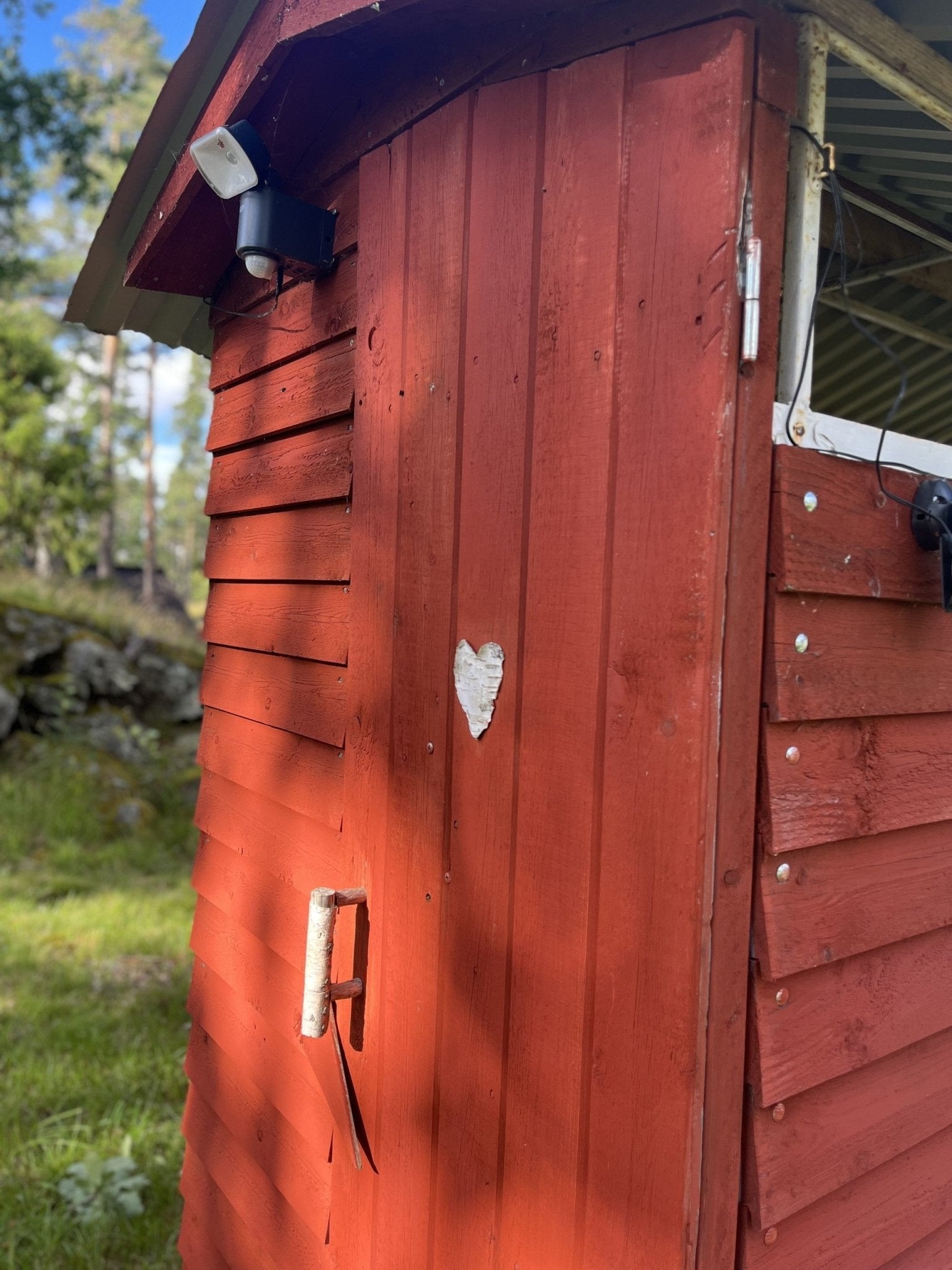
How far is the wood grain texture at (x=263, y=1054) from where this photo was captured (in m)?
2.22

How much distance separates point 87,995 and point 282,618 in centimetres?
360

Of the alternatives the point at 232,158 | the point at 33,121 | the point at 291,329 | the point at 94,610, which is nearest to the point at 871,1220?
the point at 291,329

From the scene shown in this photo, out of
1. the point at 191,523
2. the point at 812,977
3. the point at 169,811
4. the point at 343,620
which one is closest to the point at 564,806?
the point at 812,977

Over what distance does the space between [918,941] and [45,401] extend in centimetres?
1417

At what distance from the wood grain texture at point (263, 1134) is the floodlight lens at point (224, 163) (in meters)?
2.33

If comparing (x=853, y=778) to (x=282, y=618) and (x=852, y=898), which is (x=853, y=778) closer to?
(x=852, y=898)

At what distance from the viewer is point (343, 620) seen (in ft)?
7.29

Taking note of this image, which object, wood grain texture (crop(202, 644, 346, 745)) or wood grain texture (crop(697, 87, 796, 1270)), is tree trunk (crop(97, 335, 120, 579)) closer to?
→ wood grain texture (crop(202, 644, 346, 745))

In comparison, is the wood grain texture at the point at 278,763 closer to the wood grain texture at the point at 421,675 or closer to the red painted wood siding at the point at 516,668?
the red painted wood siding at the point at 516,668

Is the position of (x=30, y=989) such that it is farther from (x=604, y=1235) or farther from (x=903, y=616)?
(x=903, y=616)

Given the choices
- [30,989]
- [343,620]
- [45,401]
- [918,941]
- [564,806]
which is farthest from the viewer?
[45,401]

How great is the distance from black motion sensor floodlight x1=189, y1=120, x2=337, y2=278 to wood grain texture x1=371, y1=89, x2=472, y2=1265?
0.42m

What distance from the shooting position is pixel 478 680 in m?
1.73

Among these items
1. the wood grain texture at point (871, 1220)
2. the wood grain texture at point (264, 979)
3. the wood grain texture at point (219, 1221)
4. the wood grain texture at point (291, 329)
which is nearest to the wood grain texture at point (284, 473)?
the wood grain texture at point (291, 329)
